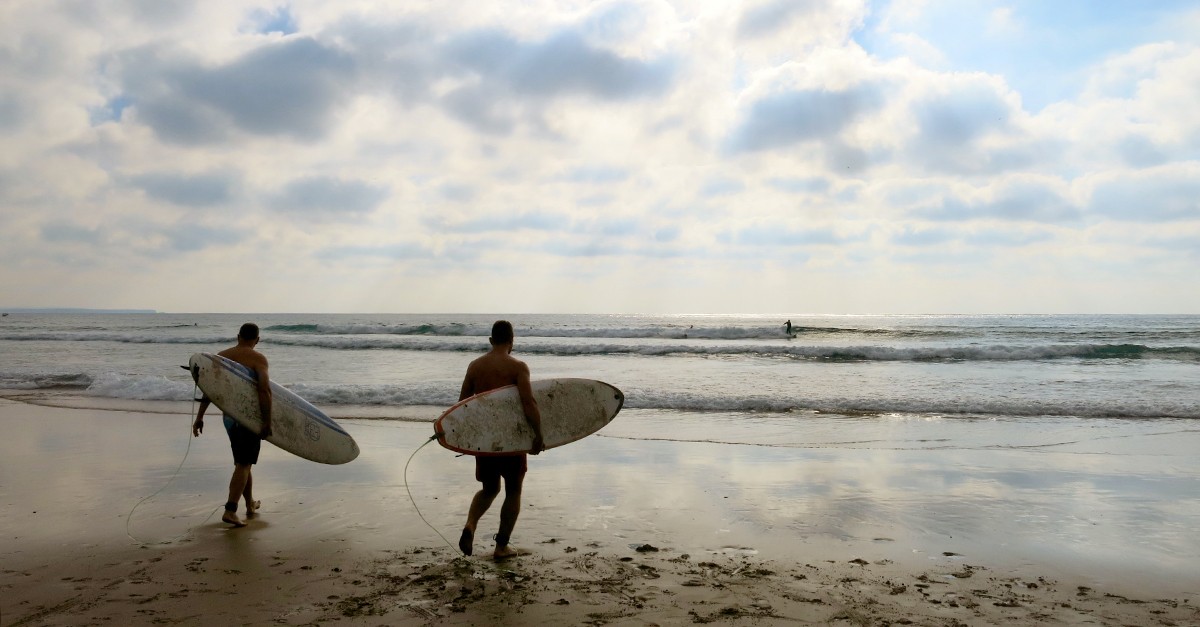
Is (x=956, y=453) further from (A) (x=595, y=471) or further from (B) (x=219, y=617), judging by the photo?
(B) (x=219, y=617)

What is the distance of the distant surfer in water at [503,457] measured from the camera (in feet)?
15.0

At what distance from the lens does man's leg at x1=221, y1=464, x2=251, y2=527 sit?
17.2ft

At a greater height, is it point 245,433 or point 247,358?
point 247,358

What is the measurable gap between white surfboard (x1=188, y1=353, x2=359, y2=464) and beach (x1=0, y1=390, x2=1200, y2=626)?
44cm

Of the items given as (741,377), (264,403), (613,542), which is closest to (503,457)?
(613,542)

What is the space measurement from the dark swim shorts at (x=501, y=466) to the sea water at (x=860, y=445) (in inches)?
35.4

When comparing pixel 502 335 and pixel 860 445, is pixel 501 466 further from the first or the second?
pixel 860 445

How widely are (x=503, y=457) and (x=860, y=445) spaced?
18.5ft

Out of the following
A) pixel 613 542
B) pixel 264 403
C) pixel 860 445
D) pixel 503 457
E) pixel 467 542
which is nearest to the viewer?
pixel 467 542

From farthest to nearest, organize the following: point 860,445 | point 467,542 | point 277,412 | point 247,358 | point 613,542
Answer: point 860,445, point 277,412, point 247,358, point 613,542, point 467,542

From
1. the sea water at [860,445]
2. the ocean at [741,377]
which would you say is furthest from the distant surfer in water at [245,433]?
the ocean at [741,377]

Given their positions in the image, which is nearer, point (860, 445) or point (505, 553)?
point (505, 553)

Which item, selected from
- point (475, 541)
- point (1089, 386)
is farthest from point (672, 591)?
point (1089, 386)

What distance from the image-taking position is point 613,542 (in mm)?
4930
